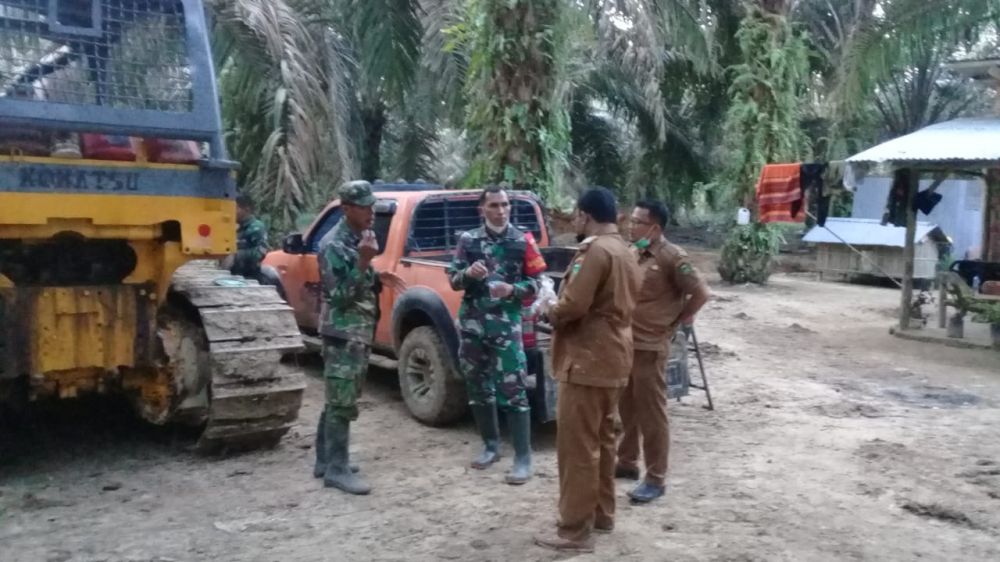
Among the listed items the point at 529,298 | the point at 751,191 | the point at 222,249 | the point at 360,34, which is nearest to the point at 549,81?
the point at 360,34

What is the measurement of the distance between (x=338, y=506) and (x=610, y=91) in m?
16.4

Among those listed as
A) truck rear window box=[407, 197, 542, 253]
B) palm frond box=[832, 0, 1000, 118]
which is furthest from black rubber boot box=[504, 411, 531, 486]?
palm frond box=[832, 0, 1000, 118]

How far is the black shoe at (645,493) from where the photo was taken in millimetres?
5457

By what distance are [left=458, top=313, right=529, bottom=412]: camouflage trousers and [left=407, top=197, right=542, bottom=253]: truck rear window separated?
1629 millimetres

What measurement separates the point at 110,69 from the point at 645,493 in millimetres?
3657

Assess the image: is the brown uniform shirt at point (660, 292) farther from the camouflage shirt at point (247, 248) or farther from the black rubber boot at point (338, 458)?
the camouflage shirt at point (247, 248)

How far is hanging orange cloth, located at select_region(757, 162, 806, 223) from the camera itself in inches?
499

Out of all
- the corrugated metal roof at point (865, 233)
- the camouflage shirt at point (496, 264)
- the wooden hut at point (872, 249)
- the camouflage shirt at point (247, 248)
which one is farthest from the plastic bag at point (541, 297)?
the corrugated metal roof at point (865, 233)

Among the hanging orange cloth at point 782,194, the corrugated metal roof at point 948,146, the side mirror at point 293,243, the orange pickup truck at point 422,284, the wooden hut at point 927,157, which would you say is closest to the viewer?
the orange pickup truck at point 422,284

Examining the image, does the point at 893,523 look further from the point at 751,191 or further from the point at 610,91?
the point at 610,91

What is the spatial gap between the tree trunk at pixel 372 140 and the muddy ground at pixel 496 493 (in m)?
9.75

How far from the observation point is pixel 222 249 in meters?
5.51

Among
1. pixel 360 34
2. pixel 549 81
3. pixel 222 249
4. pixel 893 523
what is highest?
pixel 360 34

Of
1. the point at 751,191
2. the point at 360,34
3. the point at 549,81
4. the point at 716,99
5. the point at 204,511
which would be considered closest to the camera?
the point at 204,511
